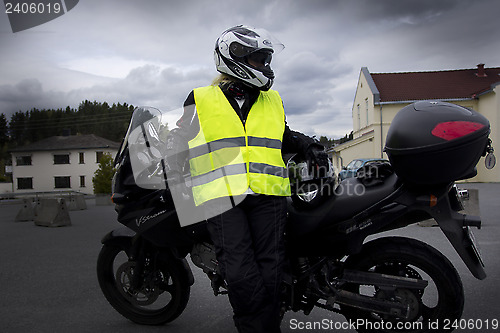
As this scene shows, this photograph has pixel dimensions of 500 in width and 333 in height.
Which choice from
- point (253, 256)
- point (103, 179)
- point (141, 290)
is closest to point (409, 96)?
point (103, 179)

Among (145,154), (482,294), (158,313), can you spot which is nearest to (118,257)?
(158,313)

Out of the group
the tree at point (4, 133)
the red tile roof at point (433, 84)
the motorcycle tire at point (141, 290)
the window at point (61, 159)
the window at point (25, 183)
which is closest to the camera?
the motorcycle tire at point (141, 290)

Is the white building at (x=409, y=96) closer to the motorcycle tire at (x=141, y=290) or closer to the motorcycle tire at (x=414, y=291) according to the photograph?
the motorcycle tire at (x=141, y=290)

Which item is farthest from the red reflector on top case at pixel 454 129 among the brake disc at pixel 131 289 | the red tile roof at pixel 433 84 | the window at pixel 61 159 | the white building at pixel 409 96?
the window at pixel 61 159

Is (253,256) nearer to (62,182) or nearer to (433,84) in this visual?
→ (433,84)

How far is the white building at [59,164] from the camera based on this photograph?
53.8 metres

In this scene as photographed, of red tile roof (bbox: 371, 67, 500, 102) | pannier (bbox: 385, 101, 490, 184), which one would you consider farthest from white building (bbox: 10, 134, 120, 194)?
pannier (bbox: 385, 101, 490, 184)

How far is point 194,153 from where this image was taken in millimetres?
2699

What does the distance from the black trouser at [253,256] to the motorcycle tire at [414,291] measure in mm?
573

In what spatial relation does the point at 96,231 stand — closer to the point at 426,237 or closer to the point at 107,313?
the point at 107,313

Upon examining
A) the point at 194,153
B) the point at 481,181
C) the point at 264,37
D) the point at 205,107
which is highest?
the point at 264,37

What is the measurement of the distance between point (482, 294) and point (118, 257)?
11.6 feet

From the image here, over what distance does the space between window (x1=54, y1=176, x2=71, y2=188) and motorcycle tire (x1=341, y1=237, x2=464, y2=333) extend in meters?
56.5

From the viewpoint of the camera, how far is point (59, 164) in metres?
54.4
